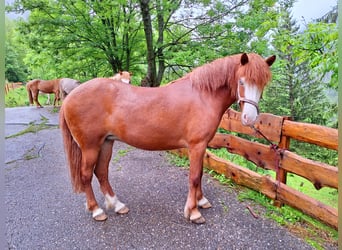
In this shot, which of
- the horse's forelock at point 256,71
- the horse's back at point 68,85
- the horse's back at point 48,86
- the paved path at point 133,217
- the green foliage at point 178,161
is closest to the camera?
the horse's forelock at point 256,71

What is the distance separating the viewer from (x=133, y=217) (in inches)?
73.8

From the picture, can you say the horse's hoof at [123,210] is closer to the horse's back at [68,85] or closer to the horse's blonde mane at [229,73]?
the horse's blonde mane at [229,73]

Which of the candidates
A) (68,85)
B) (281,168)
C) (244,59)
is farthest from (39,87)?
(281,168)

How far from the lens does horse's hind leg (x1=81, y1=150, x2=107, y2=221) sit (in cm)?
176

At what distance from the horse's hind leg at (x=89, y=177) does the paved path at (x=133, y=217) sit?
7cm

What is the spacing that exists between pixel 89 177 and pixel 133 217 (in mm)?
483

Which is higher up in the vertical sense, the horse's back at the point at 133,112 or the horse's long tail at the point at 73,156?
the horse's back at the point at 133,112

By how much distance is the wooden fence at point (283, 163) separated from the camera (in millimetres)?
1612

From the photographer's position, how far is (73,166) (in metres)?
1.83

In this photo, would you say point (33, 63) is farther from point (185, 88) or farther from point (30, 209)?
point (185, 88)

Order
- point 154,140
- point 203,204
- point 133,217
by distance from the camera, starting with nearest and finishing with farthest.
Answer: point 154,140 < point 133,217 < point 203,204

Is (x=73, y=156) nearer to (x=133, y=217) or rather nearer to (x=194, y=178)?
(x=133, y=217)

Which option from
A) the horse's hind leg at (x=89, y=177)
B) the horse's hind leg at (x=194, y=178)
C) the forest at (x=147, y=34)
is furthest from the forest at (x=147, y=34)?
the horse's hind leg at (x=89, y=177)

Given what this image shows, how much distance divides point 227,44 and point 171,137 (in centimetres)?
230
